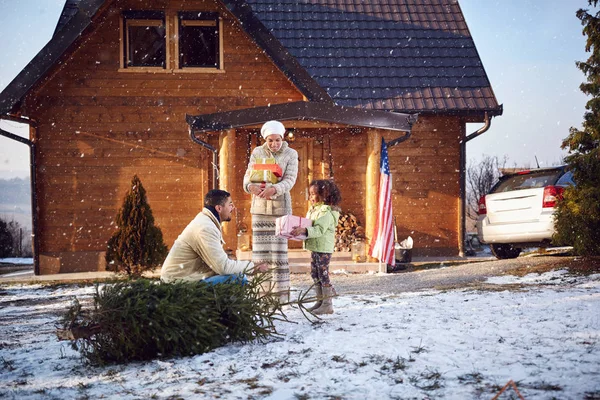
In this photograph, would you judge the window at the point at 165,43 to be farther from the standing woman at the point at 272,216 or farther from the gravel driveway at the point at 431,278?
the standing woman at the point at 272,216

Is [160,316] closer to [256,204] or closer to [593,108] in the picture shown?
[256,204]

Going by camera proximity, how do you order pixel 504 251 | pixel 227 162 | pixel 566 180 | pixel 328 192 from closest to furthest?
pixel 328 192, pixel 566 180, pixel 227 162, pixel 504 251

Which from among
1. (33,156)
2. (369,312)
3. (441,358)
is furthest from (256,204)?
(33,156)

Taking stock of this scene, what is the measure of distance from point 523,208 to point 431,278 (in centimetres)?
201

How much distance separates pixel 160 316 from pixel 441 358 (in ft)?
6.24

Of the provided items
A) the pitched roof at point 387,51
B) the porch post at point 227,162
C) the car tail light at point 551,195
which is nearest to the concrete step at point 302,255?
the porch post at point 227,162

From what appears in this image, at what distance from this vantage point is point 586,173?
7.99 metres

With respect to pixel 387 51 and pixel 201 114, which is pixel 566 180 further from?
pixel 201 114

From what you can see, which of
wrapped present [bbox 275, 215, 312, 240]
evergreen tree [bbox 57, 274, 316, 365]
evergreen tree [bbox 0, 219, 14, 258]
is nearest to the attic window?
wrapped present [bbox 275, 215, 312, 240]

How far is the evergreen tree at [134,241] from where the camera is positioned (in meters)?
9.41

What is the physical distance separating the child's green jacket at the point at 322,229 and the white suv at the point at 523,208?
4.69 m

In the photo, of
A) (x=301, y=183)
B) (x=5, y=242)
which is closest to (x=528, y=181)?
(x=301, y=183)

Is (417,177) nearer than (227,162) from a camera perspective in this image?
No

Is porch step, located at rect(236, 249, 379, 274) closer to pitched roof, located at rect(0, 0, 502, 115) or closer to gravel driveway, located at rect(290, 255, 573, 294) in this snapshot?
gravel driveway, located at rect(290, 255, 573, 294)
